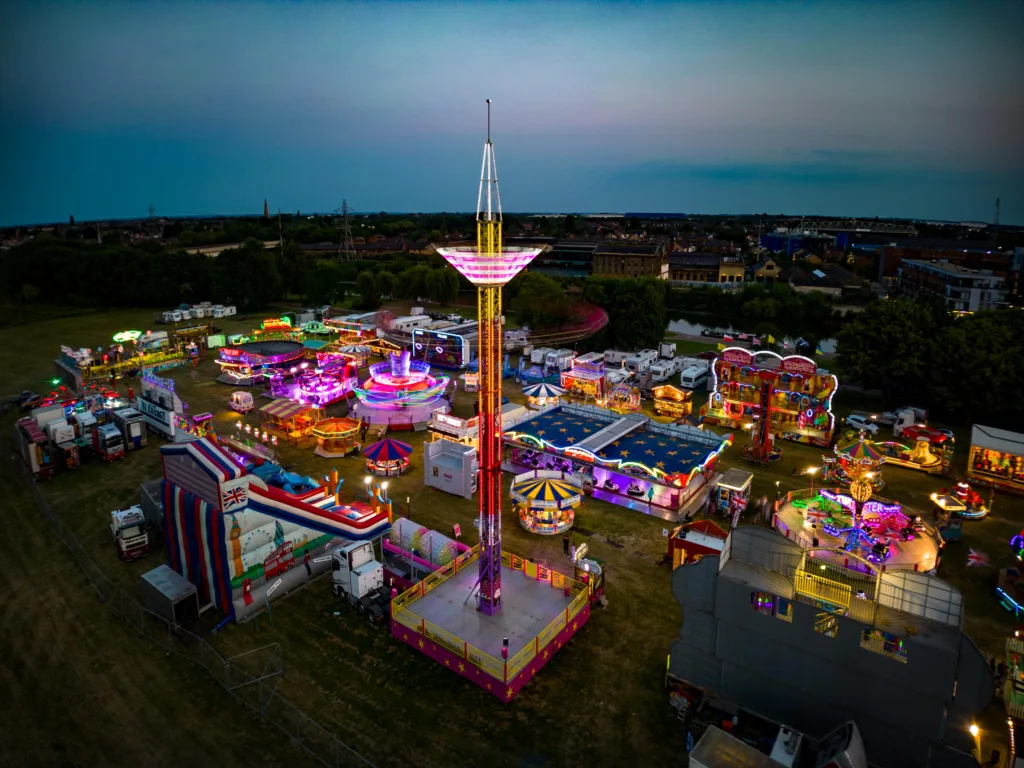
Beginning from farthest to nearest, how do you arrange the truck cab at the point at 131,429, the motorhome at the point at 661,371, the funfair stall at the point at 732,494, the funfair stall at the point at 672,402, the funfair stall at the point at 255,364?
the motorhome at the point at 661,371 → the funfair stall at the point at 255,364 → the funfair stall at the point at 672,402 → the truck cab at the point at 131,429 → the funfair stall at the point at 732,494

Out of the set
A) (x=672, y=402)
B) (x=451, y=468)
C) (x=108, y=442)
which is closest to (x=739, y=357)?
(x=672, y=402)

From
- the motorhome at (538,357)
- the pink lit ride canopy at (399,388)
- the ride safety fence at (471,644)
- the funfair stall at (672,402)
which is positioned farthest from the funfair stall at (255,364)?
the ride safety fence at (471,644)

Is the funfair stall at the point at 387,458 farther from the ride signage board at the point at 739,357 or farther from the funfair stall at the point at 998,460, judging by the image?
the funfair stall at the point at 998,460

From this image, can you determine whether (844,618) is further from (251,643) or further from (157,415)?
(157,415)

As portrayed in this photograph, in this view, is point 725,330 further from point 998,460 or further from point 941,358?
point 998,460

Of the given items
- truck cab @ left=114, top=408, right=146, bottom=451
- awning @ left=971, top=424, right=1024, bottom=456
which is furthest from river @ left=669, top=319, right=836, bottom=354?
truck cab @ left=114, top=408, right=146, bottom=451

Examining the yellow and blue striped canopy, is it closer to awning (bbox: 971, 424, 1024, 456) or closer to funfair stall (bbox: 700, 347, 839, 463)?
funfair stall (bbox: 700, 347, 839, 463)

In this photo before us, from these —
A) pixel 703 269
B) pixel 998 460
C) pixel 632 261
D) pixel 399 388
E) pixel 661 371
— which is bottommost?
pixel 998 460
